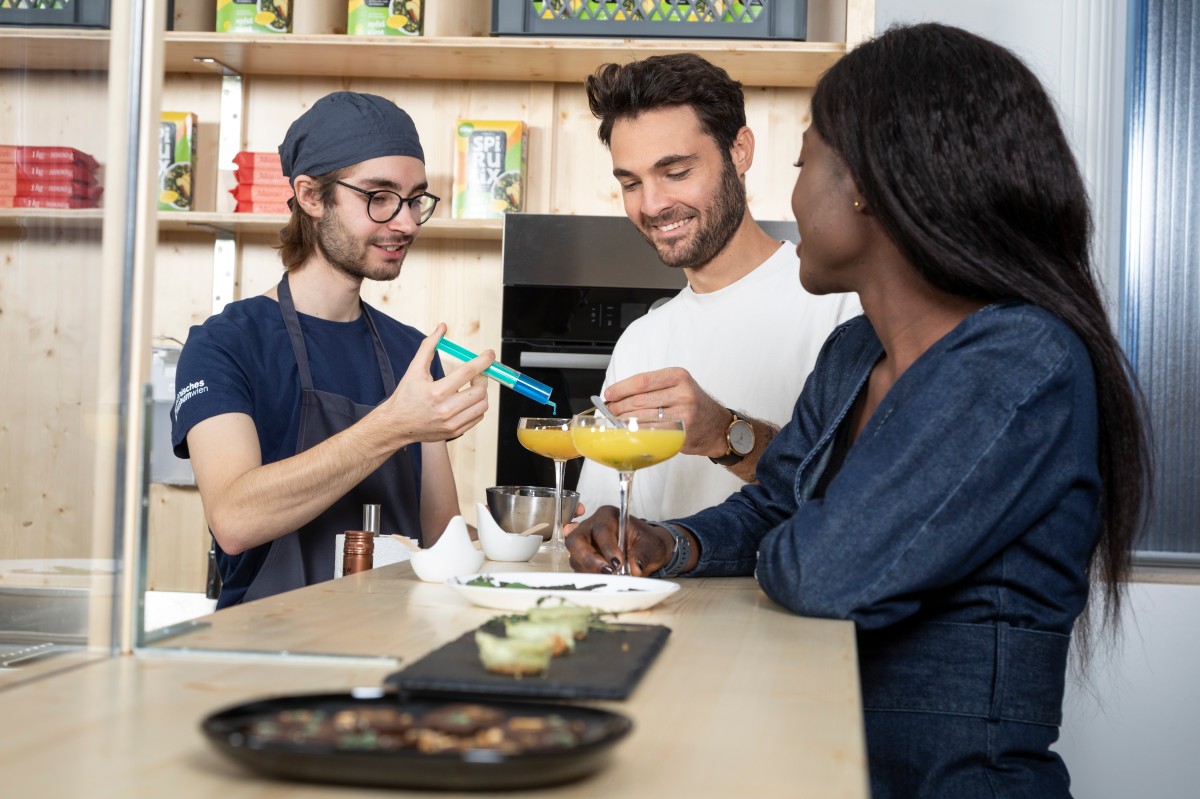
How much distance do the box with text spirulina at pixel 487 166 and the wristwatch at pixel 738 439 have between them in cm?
190

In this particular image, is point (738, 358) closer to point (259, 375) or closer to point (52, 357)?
point (259, 375)

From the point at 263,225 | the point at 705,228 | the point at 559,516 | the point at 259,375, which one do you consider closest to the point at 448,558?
the point at 559,516

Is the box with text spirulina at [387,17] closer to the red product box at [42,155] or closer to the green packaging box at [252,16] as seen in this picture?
the green packaging box at [252,16]

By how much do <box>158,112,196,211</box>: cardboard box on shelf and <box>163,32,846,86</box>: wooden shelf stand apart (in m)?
0.21

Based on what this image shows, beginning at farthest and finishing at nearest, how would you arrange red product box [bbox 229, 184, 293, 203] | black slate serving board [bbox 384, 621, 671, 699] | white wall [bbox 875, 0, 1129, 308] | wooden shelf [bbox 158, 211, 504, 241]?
1. red product box [bbox 229, 184, 293, 203]
2. wooden shelf [bbox 158, 211, 504, 241]
3. white wall [bbox 875, 0, 1129, 308]
4. black slate serving board [bbox 384, 621, 671, 699]

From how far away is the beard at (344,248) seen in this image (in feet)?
8.20

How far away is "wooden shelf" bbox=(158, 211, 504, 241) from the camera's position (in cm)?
Result: 355

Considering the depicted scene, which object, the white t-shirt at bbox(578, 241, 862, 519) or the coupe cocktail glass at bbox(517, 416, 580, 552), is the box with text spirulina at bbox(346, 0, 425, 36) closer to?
the white t-shirt at bbox(578, 241, 862, 519)

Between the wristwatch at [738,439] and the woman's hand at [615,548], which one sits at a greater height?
the wristwatch at [738,439]

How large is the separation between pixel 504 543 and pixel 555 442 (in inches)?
8.0

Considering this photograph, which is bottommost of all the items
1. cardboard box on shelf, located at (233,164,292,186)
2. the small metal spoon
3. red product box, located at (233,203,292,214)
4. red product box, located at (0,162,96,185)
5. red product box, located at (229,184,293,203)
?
the small metal spoon

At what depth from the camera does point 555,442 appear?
5.85ft

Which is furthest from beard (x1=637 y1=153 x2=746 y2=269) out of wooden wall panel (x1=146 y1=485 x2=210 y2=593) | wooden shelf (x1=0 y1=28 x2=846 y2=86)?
wooden wall panel (x1=146 y1=485 x2=210 y2=593)

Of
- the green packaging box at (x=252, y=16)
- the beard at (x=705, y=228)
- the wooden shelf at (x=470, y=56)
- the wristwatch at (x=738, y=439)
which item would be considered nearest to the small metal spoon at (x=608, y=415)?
the wristwatch at (x=738, y=439)
